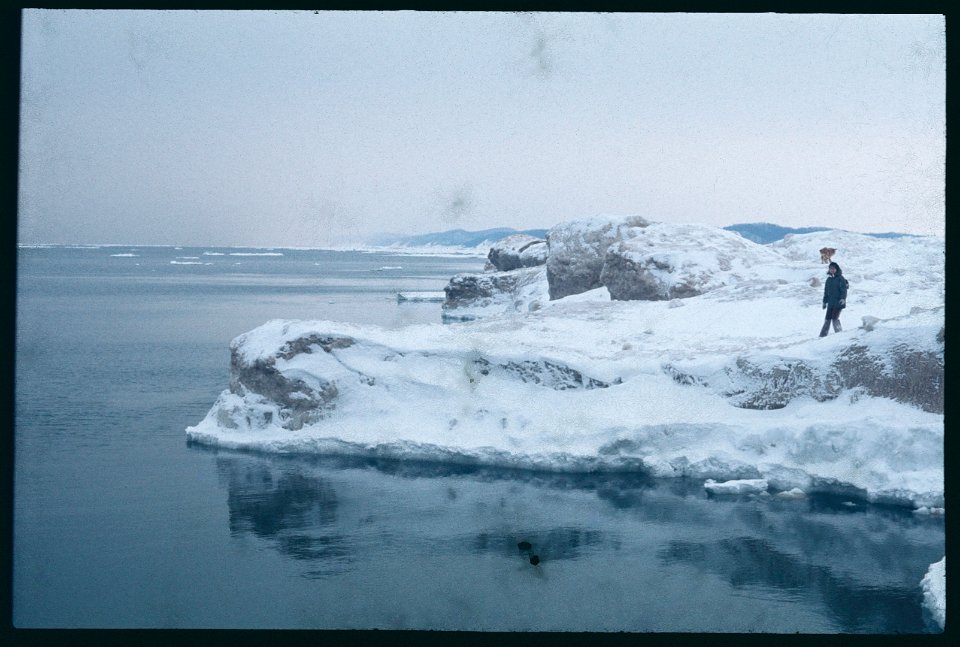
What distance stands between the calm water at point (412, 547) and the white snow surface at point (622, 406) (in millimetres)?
334

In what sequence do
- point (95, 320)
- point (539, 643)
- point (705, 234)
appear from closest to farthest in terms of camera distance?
point (539, 643)
point (705, 234)
point (95, 320)

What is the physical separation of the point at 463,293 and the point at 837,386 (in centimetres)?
2174

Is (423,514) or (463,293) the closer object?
(423,514)

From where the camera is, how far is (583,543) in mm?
10320

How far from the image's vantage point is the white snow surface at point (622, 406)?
37.0ft

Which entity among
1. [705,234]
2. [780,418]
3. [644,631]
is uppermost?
[705,234]

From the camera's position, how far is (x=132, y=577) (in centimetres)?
948

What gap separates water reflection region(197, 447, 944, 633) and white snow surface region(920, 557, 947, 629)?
14cm

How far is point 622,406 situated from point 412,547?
12.1ft

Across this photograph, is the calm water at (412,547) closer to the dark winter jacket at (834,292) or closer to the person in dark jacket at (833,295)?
the person in dark jacket at (833,295)

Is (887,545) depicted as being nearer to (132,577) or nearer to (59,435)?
(132,577)

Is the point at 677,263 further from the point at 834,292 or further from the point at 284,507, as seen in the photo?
the point at 284,507

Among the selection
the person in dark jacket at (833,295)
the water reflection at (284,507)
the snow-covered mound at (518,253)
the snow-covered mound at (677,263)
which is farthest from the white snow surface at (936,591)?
the snow-covered mound at (518,253)

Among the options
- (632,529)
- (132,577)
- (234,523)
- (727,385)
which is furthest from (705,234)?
(132,577)
